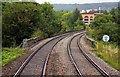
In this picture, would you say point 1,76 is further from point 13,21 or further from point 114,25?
point 114,25

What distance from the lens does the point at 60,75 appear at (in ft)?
48.7

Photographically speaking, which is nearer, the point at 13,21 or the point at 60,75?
the point at 60,75

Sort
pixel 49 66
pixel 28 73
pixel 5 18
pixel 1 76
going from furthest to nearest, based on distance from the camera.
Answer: pixel 5 18 < pixel 49 66 < pixel 28 73 < pixel 1 76

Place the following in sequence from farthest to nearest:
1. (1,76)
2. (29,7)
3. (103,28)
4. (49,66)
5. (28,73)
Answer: (103,28)
(29,7)
(49,66)
(28,73)
(1,76)

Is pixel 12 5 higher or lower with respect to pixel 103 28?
higher

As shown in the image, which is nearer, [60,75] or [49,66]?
[60,75]

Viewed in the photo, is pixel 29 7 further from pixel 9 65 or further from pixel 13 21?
pixel 9 65

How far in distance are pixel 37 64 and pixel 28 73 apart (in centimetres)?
325

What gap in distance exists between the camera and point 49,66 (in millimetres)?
17812

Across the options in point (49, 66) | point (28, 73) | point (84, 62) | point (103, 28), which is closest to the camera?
point (28, 73)

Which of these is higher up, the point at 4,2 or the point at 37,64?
the point at 4,2

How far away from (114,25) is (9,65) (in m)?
31.5

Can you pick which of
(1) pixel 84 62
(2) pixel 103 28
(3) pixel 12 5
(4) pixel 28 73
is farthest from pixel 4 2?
(4) pixel 28 73

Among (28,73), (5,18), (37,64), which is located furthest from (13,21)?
(28,73)
